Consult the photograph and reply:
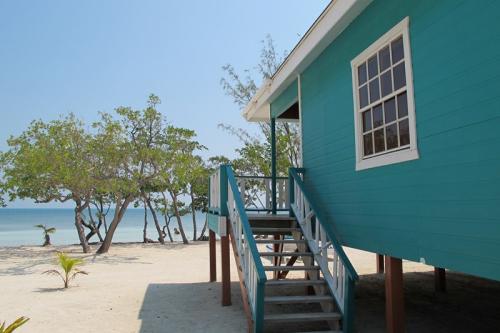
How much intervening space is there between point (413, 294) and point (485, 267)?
6349 millimetres

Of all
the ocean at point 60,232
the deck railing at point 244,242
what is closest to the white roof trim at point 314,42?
the deck railing at point 244,242

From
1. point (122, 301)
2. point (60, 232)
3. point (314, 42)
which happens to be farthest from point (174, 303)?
point (60, 232)

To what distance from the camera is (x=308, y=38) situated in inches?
274

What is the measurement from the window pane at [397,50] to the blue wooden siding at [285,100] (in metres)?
3.48

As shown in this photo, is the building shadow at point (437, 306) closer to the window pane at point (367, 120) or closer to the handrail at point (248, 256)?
the handrail at point (248, 256)

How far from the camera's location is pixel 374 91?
545 cm

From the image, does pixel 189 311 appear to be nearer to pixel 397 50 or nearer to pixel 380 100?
pixel 380 100

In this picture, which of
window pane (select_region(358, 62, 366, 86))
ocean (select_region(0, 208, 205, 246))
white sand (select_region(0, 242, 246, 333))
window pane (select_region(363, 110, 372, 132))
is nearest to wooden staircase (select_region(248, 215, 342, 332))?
white sand (select_region(0, 242, 246, 333))

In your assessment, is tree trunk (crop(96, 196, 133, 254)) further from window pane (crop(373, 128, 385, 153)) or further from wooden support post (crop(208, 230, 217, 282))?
window pane (crop(373, 128, 385, 153))

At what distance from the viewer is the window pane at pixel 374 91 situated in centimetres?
537

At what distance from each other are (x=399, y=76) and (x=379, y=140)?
846mm

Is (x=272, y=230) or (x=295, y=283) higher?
(x=272, y=230)

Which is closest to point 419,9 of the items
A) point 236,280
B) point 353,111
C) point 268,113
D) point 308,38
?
point 353,111

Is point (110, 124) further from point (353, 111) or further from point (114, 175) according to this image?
point (353, 111)
